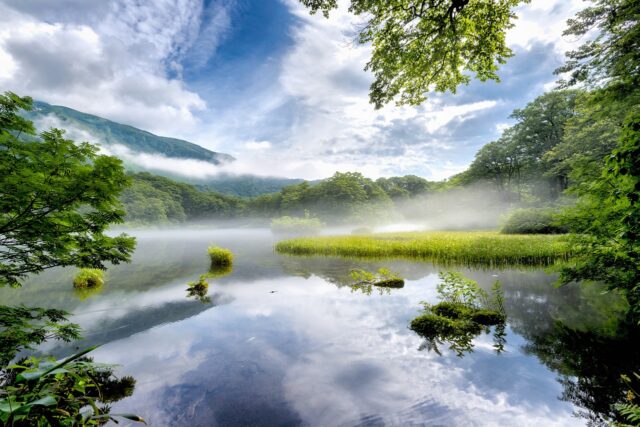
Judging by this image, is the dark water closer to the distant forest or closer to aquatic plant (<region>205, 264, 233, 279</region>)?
the distant forest

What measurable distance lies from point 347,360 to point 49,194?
6391 millimetres

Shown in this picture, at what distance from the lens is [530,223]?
3059cm

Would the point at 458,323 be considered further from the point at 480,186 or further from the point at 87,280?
the point at 480,186

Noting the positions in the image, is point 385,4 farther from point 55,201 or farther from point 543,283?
point 543,283

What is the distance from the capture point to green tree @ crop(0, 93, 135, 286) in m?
4.12

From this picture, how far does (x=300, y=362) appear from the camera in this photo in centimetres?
593

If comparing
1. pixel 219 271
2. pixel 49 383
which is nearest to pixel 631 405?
pixel 49 383

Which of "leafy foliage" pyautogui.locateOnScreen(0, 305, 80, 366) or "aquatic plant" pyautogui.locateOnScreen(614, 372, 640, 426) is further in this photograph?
"leafy foliage" pyautogui.locateOnScreen(0, 305, 80, 366)

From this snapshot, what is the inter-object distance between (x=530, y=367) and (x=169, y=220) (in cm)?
13515

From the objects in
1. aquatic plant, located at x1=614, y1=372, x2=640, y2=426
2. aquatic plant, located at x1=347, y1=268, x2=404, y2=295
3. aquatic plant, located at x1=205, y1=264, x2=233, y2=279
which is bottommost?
aquatic plant, located at x1=205, y1=264, x2=233, y2=279

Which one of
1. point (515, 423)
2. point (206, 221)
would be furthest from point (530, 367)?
point (206, 221)

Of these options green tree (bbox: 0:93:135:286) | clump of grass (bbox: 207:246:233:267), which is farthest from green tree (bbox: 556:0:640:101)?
clump of grass (bbox: 207:246:233:267)

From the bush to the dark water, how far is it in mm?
22787

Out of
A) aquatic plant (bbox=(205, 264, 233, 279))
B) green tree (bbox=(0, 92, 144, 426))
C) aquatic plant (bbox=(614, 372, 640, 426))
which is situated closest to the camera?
aquatic plant (bbox=(614, 372, 640, 426))
